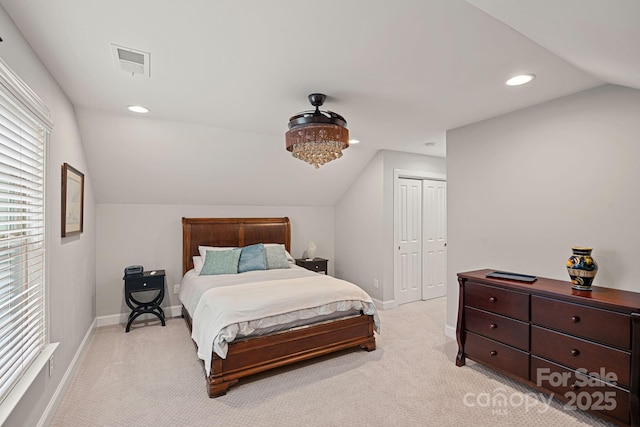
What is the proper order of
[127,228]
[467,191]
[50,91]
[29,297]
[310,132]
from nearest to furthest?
1. [29,297]
2. [50,91]
3. [310,132]
4. [467,191]
5. [127,228]

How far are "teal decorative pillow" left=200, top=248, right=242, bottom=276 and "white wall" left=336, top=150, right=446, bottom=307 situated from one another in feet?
6.30

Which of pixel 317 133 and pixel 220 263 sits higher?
pixel 317 133

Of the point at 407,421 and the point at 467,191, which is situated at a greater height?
the point at 467,191

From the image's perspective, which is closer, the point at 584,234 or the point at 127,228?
the point at 584,234

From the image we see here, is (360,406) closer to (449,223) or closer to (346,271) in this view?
(449,223)

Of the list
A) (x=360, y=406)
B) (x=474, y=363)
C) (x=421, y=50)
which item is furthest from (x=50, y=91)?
(x=474, y=363)

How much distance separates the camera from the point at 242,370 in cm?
253

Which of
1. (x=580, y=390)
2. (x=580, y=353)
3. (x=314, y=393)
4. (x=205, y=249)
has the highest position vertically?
(x=205, y=249)

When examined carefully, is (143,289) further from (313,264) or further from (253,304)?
(313,264)

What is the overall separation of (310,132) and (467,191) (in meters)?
1.97

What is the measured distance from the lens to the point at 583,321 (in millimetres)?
2117

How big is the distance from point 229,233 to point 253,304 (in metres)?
2.15

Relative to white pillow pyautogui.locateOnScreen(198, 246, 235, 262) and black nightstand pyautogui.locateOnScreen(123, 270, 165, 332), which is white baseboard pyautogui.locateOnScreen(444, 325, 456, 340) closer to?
white pillow pyautogui.locateOnScreen(198, 246, 235, 262)

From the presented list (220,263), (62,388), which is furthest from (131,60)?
(220,263)
